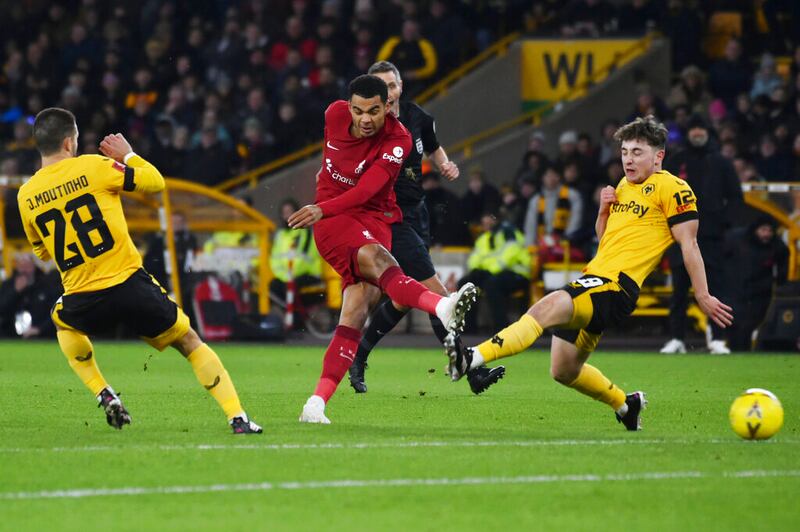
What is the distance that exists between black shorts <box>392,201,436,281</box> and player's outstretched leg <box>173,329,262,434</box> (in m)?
3.09

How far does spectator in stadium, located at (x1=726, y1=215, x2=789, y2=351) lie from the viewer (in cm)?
1709

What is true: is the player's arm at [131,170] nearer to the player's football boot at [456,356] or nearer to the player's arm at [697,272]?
the player's football boot at [456,356]

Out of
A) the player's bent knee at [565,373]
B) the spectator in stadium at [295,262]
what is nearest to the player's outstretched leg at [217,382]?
the player's bent knee at [565,373]

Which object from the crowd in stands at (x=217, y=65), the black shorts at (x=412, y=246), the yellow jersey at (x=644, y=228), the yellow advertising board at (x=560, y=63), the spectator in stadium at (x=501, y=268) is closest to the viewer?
the yellow jersey at (x=644, y=228)

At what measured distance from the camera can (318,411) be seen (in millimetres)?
8938

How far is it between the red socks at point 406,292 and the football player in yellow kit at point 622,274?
42cm

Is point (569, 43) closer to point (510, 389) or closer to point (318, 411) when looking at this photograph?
point (510, 389)

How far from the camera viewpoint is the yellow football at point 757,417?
8023mm

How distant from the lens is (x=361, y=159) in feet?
30.3

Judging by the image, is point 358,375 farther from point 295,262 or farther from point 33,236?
point 295,262

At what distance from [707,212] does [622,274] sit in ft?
26.7

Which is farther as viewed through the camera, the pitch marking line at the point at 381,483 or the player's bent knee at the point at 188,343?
the player's bent knee at the point at 188,343

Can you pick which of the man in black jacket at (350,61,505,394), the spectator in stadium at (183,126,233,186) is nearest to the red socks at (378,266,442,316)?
the man in black jacket at (350,61,505,394)

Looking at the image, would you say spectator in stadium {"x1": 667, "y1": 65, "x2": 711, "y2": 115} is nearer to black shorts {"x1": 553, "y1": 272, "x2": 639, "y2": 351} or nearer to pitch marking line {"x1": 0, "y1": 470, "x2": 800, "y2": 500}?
black shorts {"x1": 553, "y1": 272, "x2": 639, "y2": 351}
